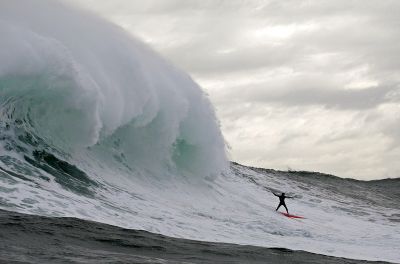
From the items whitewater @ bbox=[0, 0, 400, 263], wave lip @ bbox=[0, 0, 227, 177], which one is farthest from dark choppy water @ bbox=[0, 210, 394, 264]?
wave lip @ bbox=[0, 0, 227, 177]

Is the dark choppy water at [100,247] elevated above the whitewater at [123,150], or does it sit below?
below

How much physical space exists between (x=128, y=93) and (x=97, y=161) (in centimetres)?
264

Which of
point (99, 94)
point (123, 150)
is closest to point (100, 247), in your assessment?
point (99, 94)

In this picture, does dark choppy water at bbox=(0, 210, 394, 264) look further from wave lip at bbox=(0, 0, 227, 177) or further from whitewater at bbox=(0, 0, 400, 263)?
wave lip at bbox=(0, 0, 227, 177)

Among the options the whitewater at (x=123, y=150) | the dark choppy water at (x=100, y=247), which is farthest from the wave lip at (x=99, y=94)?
the dark choppy water at (x=100, y=247)

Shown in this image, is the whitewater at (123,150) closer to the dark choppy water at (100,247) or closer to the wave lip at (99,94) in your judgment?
the wave lip at (99,94)

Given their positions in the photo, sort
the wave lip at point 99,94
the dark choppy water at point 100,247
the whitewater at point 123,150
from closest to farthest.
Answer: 1. the dark choppy water at point 100,247
2. the whitewater at point 123,150
3. the wave lip at point 99,94

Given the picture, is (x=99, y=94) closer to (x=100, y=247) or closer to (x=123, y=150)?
(x=123, y=150)

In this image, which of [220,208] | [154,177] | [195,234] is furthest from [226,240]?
[154,177]

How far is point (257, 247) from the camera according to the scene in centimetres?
1038

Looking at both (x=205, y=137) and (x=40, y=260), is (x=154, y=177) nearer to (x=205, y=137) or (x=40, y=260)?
(x=205, y=137)

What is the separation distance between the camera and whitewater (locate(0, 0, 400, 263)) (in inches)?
454

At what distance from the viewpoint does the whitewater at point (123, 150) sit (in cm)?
1154

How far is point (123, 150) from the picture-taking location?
54.3 feet
